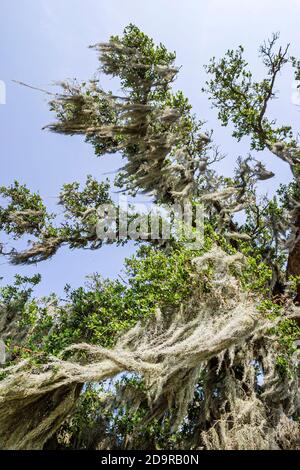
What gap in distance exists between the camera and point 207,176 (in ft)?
41.8

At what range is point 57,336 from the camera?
8.42m

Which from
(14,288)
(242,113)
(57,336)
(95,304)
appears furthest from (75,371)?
(242,113)

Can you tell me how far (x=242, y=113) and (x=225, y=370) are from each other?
27.3 feet

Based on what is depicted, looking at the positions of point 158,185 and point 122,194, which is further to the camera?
point 122,194

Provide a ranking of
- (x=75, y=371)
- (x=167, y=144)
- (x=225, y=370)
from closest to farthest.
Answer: (x=75, y=371)
(x=225, y=370)
(x=167, y=144)

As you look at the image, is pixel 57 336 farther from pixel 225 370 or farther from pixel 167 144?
pixel 167 144

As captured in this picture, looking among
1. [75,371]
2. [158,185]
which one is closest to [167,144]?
[158,185]

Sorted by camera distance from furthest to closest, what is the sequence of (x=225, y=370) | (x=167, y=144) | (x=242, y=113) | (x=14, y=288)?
1. (x=242, y=113)
2. (x=167, y=144)
3. (x=14, y=288)
4. (x=225, y=370)

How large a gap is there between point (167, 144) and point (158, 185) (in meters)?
1.30

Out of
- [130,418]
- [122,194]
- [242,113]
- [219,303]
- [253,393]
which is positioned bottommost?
[130,418]

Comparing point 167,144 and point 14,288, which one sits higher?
point 167,144

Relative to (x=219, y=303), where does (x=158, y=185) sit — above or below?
above
